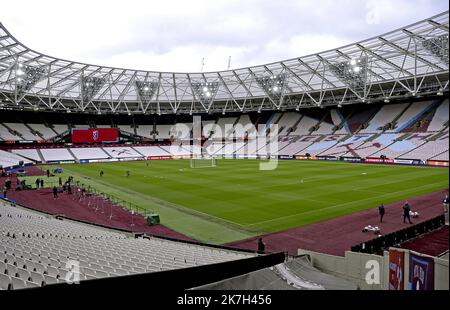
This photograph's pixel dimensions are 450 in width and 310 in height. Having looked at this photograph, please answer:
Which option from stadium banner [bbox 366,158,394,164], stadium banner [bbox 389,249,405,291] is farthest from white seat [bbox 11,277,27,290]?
stadium banner [bbox 366,158,394,164]

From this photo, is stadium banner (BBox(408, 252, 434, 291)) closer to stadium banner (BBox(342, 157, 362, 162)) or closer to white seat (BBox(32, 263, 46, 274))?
white seat (BBox(32, 263, 46, 274))

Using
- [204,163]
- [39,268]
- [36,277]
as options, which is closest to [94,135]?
[204,163]

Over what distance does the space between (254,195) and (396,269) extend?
21520 mm

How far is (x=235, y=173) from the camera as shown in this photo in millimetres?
48094

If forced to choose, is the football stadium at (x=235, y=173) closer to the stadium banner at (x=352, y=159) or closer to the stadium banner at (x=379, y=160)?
the stadium banner at (x=379, y=160)

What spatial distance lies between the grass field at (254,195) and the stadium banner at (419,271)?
449 inches

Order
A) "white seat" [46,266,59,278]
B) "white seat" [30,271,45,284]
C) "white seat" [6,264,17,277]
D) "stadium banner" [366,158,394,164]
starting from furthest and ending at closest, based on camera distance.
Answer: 1. "stadium banner" [366,158,394,164]
2. "white seat" [46,266,59,278]
3. "white seat" [6,264,17,277]
4. "white seat" [30,271,45,284]

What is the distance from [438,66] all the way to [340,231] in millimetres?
44444

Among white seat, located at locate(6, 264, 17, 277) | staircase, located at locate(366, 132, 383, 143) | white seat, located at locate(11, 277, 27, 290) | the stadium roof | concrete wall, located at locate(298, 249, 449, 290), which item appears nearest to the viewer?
white seat, located at locate(11, 277, 27, 290)

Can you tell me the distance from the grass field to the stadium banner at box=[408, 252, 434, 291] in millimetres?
11401

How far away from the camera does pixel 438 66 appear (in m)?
51.9

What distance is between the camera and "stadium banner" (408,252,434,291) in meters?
7.64
